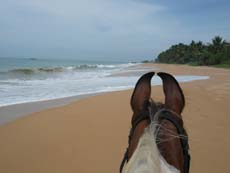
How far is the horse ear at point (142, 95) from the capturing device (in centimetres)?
146

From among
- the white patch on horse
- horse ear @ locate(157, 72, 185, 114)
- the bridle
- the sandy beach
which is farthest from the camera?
the sandy beach

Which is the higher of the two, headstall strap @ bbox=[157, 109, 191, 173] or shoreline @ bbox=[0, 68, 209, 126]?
headstall strap @ bbox=[157, 109, 191, 173]

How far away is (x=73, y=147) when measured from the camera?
3824 mm

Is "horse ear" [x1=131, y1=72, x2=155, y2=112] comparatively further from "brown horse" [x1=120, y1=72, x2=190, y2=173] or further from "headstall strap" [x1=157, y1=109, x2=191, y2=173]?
"headstall strap" [x1=157, y1=109, x2=191, y2=173]

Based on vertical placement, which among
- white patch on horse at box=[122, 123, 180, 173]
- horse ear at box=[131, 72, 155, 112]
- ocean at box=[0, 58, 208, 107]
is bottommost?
ocean at box=[0, 58, 208, 107]

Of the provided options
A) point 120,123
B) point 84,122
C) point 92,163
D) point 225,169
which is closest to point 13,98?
point 84,122

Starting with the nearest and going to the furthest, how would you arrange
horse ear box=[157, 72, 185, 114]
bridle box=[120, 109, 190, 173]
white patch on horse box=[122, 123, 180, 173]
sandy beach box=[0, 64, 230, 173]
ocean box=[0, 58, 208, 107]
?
white patch on horse box=[122, 123, 180, 173]
bridle box=[120, 109, 190, 173]
horse ear box=[157, 72, 185, 114]
sandy beach box=[0, 64, 230, 173]
ocean box=[0, 58, 208, 107]

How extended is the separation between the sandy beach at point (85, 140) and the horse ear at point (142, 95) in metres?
1.93

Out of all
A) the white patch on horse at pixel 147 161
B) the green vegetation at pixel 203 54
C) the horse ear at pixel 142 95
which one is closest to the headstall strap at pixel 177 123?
the horse ear at pixel 142 95

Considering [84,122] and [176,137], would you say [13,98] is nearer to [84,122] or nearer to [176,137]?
[84,122]

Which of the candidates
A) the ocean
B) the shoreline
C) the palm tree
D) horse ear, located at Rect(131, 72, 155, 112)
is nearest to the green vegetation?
the palm tree

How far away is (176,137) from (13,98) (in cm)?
721

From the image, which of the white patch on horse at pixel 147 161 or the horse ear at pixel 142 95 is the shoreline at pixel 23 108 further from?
the white patch on horse at pixel 147 161

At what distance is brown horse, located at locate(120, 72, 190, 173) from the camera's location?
0.94 meters
